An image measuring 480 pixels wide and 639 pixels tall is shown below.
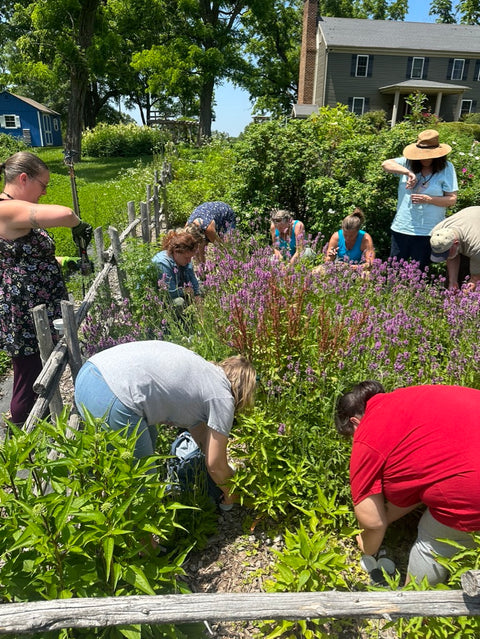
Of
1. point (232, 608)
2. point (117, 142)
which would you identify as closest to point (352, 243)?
point (232, 608)

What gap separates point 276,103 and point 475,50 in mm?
13486

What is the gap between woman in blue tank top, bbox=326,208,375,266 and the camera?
16.3 ft

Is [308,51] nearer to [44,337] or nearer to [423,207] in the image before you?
[423,207]

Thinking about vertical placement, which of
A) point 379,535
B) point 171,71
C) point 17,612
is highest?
point 171,71

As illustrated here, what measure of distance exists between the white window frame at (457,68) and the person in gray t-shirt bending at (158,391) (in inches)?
1369

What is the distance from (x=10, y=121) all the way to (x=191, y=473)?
4144cm

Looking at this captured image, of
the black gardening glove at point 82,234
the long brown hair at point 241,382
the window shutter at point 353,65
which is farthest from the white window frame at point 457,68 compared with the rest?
the long brown hair at point 241,382

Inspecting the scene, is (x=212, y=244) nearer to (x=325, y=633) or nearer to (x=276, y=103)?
(x=325, y=633)

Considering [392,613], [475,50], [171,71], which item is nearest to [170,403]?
[392,613]

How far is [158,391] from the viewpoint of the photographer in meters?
2.12

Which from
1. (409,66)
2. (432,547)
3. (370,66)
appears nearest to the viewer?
(432,547)

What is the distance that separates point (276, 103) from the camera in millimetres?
34656

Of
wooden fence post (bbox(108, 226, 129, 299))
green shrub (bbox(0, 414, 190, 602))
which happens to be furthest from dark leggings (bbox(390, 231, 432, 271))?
green shrub (bbox(0, 414, 190, 602))

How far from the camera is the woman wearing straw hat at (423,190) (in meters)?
4.59
